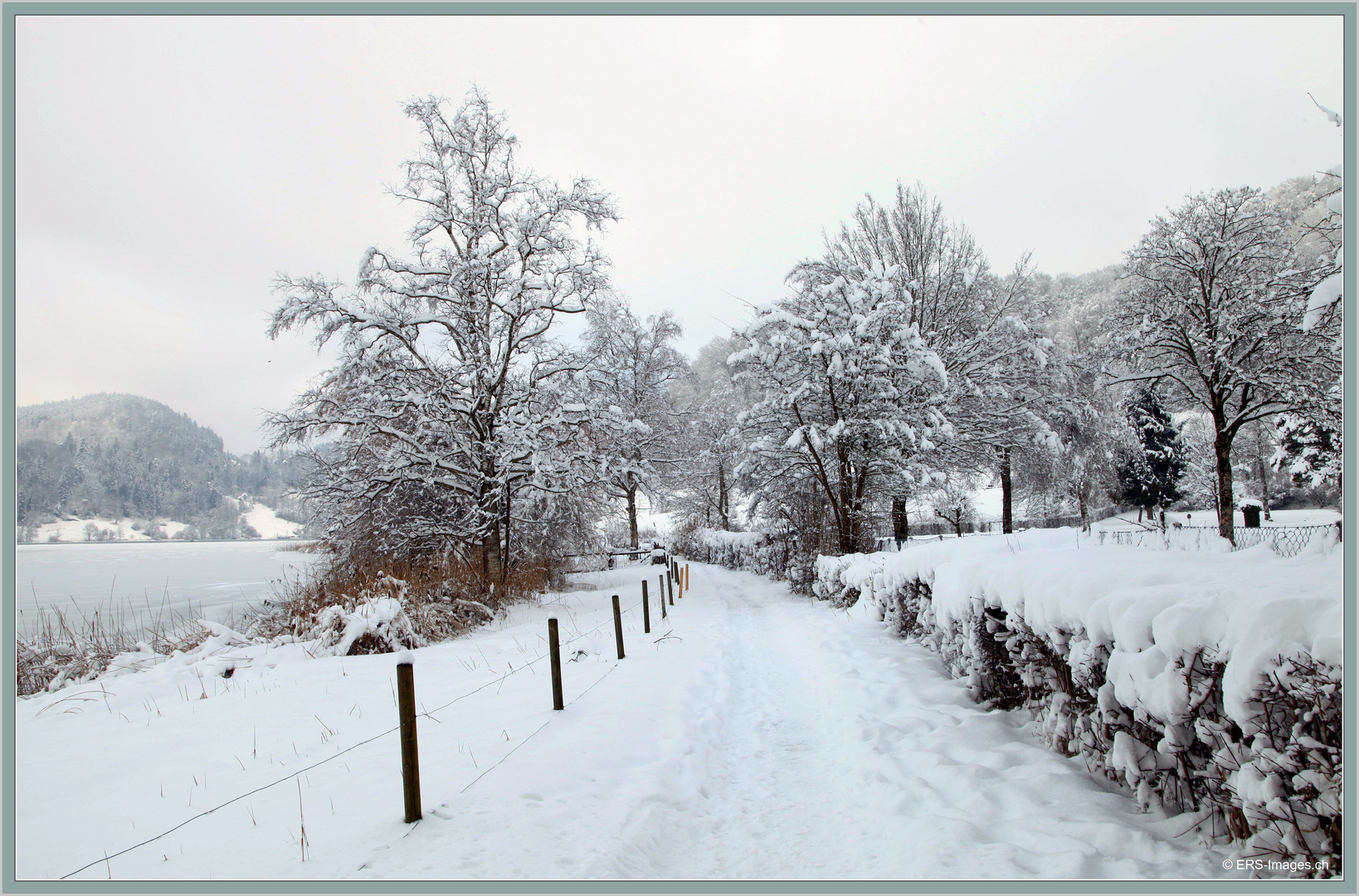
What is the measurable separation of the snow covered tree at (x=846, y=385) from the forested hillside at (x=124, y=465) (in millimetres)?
10604

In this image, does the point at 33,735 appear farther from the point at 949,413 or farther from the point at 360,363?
the point at 949,413

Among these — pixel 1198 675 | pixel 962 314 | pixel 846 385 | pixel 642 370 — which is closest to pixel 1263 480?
pixel 962 314

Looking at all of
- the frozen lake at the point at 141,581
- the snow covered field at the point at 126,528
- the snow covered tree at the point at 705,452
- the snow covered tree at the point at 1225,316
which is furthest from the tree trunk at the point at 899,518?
the snow covered field at the point at 126,528

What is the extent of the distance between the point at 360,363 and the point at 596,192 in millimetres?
6201

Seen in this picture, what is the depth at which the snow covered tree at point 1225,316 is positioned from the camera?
41.2 feet

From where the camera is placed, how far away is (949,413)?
48.7ft

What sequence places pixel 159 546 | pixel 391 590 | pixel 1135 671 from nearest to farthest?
1. pixel 1135 671
2. pixel 391 590
3. pixel 159 546

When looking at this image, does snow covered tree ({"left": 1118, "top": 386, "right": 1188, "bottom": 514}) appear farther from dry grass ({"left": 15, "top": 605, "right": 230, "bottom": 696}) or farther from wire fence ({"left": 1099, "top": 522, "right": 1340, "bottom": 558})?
dry grass ({"left": 15, "top": 605, "right": 230, "bottom": 696})

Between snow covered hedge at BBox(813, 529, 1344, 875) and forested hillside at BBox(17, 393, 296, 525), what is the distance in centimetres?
611

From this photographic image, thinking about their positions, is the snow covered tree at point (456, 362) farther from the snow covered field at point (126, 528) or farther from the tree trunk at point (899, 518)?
the tree trunk at point (899, 518)

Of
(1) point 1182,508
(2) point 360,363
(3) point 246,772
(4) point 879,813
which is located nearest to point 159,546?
(2) point 360,363

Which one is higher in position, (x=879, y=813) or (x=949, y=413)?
(x=949, y=413)

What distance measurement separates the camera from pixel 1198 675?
7.63 feet

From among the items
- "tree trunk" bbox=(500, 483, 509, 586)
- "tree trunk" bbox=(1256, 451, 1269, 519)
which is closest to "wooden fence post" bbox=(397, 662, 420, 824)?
"tree trunk" bbox=(500, 483, 509, 586)
